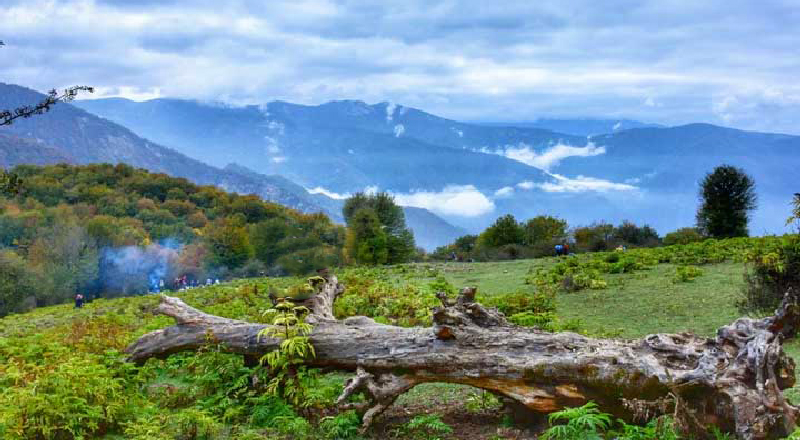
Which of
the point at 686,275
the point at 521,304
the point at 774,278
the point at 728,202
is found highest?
the point at 728,202

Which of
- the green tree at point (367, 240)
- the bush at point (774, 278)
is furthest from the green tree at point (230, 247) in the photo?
the bush at point (774, 278)

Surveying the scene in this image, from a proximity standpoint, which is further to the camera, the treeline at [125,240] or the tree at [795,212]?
the treeline at [125,240]

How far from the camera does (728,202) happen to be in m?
47.1

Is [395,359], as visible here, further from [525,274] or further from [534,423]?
[525,274]

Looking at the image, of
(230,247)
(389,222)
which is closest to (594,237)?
(389,222)

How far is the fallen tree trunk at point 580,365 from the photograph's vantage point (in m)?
6.65

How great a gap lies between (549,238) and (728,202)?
48.3 feet

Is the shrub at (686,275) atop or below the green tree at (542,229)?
below

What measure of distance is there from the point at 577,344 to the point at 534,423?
1188 mm

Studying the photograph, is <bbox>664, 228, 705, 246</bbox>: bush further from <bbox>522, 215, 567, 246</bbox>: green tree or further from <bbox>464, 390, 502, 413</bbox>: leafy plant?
<bbox>464, 390, 502, 413</bbox>: leafy plant

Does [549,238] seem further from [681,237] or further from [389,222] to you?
[389,222]

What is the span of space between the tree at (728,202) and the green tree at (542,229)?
1370 centimetres

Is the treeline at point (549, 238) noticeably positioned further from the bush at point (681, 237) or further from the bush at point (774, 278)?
the bush at point (774, 278)

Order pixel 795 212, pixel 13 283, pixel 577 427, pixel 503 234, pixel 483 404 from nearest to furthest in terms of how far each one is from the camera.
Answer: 1. pixel 577 427
2. pixel 483 404
3. pixel 795 212
4. pixel 13 283
5. pixel 503 234
